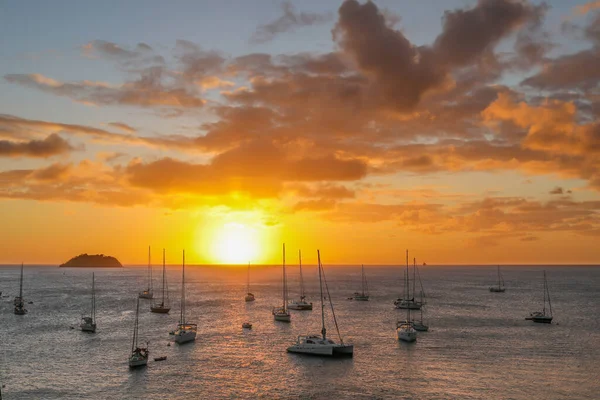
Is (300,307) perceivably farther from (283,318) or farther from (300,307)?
(283,318)

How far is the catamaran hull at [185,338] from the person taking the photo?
297 feet

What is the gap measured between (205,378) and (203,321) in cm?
5635

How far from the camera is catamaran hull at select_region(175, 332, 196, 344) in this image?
90438 mm

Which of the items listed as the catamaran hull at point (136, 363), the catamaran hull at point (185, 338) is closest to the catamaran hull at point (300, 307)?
the catamaran hull at point (185, 338)

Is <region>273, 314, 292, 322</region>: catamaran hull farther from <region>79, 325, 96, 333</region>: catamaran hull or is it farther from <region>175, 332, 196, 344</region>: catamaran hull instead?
<region>79, 325, 96, 333</region>: catamaran hull

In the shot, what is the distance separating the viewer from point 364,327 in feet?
368

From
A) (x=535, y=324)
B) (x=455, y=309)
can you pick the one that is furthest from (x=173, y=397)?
(x=455, y=309)

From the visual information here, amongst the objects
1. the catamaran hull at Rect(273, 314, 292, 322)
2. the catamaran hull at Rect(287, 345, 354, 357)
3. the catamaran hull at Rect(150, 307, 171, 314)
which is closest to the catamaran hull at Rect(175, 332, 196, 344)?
the catamaran hull at Rect(287, 345, 354, 357)

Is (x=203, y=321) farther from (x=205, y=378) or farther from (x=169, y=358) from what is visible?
(x=205, y=378)

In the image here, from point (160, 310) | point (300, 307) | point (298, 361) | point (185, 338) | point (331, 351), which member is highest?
point (160, 310)

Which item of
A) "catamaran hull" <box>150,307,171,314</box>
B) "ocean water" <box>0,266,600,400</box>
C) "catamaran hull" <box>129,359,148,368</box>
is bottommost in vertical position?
"ocean water" <box>0,266,600,400</box>

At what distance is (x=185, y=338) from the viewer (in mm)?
91250

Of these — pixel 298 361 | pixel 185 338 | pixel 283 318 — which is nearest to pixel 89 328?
pixel 185 338

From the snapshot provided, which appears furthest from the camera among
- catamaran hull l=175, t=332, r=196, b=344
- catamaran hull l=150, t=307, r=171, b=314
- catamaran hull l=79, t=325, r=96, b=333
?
catamaran hull l=150, t=307, r=171, b=314
